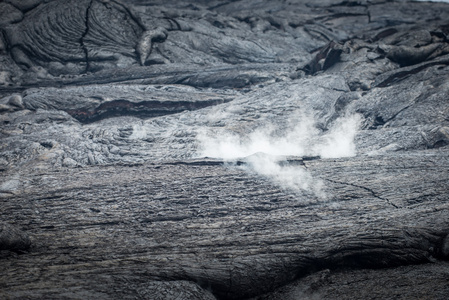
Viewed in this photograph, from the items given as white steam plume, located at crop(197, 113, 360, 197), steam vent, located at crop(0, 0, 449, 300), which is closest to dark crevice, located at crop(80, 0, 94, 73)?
steam vent, located at crop(0, 0, 449, 300)

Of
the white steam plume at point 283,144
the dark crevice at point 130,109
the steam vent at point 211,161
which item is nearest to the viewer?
the steam vent at point 211,161

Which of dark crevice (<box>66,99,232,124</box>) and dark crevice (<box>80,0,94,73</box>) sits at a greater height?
dark crevice (<box>80,0,94,73</box>)

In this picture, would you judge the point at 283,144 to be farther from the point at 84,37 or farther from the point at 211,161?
the point at 84,37

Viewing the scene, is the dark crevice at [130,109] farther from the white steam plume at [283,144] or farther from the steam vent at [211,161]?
the white steam plume at [283,144]

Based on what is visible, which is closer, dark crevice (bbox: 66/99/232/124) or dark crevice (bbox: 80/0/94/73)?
dark crevice (bbox: 66/99/232/124)

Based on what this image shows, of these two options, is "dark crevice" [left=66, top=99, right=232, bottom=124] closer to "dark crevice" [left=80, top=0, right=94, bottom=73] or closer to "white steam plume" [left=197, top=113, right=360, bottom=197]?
"white steam plume" [left=197, top=113, right=360, bottom=197]

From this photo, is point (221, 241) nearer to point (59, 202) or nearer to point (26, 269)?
point (26, 269)

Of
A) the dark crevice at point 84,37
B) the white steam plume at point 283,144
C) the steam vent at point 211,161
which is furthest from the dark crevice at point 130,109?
the dark crevice at point 84,37
